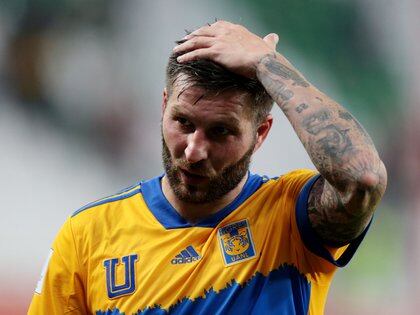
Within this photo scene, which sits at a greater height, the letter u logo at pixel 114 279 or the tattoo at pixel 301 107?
the tattoo at pixel 301 107

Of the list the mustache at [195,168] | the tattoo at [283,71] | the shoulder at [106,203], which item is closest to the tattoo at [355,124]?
the tattoo at [283,71]

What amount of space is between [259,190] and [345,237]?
0.27m

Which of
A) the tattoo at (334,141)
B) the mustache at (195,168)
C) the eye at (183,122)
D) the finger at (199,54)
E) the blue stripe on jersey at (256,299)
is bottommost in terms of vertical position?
the blue stripe on jersey at (256,299)

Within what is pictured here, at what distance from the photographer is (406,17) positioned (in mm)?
2955

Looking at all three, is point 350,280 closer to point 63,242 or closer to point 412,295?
point 412,295

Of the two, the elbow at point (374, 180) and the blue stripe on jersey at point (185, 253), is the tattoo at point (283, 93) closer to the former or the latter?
the elbow at point (374, 180)

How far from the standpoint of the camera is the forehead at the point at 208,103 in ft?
5.64

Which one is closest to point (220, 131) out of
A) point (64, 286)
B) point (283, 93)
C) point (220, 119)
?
point (220, 119)

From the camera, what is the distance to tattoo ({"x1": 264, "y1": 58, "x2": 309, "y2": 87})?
171 centimetres

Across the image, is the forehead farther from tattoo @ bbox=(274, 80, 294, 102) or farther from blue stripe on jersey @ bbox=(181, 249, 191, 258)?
blue stripe on jersey @ bbox=(181, 249, 191, 258)

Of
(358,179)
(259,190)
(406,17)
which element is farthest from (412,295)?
(358,179)

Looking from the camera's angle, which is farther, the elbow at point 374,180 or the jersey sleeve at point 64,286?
the jersey sleeve at point 64,286

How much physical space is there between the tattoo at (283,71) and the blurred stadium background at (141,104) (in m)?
1.18

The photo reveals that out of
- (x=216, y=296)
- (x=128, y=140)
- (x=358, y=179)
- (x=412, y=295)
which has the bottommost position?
(x=412, y=295)
